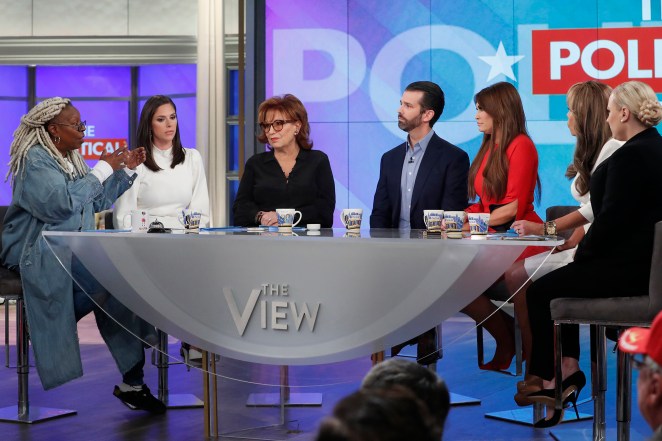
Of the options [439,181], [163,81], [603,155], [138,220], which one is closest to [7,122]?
[163,81]

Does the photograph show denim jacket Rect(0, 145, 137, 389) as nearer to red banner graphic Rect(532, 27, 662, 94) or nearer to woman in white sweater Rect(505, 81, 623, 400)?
woman in white sweater Rect(505, 81, 623, 400)

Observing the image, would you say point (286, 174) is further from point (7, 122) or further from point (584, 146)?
point (7, 122)

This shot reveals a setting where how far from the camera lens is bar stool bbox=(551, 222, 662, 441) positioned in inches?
122

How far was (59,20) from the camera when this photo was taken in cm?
1005

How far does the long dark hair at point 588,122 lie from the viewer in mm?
4148

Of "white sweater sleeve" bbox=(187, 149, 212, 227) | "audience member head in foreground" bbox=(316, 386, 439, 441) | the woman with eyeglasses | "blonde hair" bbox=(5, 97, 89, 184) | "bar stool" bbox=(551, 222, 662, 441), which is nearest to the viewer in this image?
"audience member head in foreground" bbox=(316, 386, 439, 441)

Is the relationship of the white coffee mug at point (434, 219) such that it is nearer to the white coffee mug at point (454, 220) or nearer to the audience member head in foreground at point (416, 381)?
the white coffee mug at point (454, 220)

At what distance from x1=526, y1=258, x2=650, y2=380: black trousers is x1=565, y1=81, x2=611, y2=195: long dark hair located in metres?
0.85

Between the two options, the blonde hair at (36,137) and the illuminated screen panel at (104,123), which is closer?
the blonde hair at (36,137)

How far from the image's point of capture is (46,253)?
3.94m

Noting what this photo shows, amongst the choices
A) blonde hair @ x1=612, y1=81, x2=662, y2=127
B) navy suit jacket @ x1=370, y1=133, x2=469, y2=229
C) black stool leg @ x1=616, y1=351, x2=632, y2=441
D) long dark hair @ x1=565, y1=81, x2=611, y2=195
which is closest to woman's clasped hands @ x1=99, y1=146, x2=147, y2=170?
navy suit jacket @ x1=370, y1=133, x2=469, y2=229

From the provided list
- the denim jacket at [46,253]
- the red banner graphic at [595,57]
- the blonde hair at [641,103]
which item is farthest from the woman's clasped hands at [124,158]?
the red banner graphic at [595,57]

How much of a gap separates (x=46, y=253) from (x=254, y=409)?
1.11 m

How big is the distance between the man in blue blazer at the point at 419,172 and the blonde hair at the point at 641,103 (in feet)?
3.20
